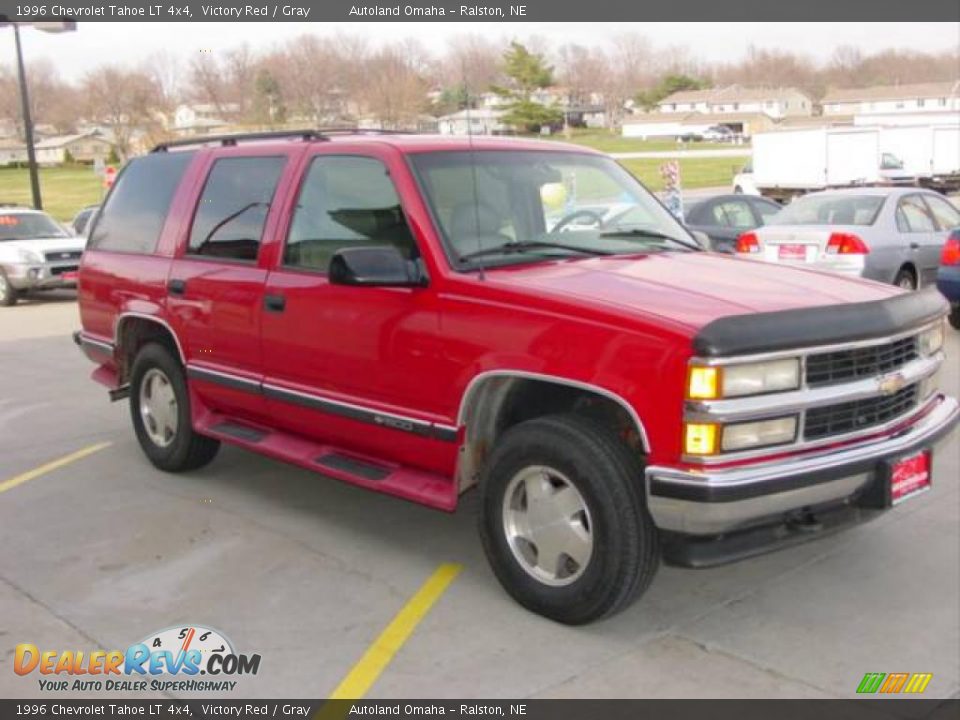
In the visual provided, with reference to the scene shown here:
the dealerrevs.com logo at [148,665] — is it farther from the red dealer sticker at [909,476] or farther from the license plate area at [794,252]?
the license plate area at [794,252]

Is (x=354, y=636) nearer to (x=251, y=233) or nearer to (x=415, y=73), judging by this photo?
(x=251, y=233)

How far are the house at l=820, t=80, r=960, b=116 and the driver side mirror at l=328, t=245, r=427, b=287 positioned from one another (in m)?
83.1

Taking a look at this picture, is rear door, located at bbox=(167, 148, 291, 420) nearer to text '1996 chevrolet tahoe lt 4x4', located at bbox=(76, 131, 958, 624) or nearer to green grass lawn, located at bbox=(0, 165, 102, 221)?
text '1996 chevrolet tahoe lt 4x4', located at bbox=(76, 131, 958, 624)

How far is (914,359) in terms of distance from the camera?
4.09m

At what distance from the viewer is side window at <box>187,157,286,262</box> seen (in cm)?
520

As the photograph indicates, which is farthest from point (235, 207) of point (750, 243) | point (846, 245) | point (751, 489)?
point (846, 245)

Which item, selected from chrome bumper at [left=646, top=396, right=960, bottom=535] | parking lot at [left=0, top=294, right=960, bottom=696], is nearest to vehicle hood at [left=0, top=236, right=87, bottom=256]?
parking lot at [left=0, top=294, right=960, bottom=696]

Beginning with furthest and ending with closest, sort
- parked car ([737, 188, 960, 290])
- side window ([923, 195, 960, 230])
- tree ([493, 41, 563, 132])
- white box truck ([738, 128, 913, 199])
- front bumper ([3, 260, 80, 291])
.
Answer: white box truck ([738, 128, 913, 199]) < front bumper ([3, 260, 80, 291]) < side window ([923, 195, 960, 230]) < parked car ([737, 188, 960, 290]) < tree ([493, 41, 563, 132])

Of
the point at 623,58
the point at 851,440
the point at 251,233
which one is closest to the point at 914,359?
the point at 851,440

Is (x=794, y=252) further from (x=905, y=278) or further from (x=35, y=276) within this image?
(x=35, y=276)

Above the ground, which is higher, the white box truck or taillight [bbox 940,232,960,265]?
the white box truck

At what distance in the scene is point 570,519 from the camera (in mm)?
3826

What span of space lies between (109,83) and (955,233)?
21474 millimetres

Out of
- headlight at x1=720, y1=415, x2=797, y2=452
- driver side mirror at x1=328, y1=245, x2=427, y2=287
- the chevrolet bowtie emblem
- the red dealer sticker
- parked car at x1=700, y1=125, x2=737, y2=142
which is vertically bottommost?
the red dealer sticker
